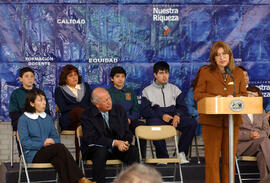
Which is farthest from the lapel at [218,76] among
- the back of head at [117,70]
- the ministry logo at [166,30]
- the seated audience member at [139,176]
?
the seated audience member at [139,176]

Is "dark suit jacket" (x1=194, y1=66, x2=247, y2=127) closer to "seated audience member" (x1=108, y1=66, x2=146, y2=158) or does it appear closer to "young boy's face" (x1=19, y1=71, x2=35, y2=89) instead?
"seated audience member" (x1=108, y1=66, x2=146, y2=158)

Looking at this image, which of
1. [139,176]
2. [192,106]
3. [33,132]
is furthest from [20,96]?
[139,176]

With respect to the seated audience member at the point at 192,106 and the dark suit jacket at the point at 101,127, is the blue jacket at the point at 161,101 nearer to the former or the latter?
the seated audience member at the point at 192,106

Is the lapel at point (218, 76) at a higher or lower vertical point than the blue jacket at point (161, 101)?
higher

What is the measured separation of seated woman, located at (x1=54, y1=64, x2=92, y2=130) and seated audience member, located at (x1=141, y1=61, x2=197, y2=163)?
0.73m

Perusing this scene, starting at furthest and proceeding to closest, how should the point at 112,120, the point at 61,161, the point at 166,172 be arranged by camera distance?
the point at 166,172 → the point at 112,120 → the point at 61,161

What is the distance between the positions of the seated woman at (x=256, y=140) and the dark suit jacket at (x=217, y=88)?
1.07m

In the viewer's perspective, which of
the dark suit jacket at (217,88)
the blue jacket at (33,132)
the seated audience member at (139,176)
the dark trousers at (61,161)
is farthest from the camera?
the blue jacket at (33,132)

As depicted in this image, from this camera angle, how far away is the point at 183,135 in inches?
211

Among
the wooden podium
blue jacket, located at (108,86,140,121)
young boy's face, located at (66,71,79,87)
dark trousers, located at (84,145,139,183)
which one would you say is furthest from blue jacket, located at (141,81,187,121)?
the wooden podium

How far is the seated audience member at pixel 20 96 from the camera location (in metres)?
5.23

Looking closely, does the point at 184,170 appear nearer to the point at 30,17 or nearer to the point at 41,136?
the point at 41,136

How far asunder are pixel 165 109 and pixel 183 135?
40 cm

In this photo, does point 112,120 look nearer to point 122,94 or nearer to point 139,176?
point 122,94
